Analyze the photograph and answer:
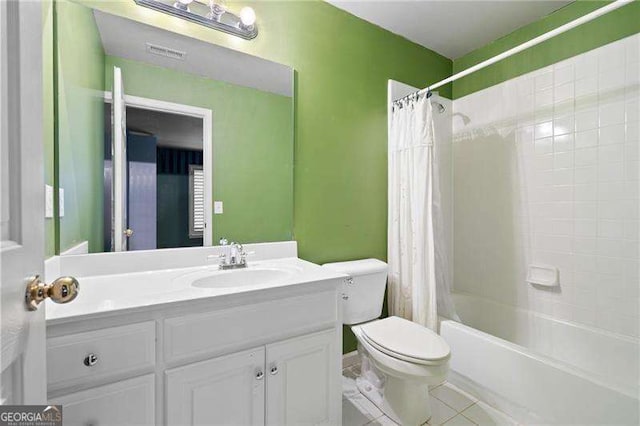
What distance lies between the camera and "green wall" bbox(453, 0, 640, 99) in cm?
168

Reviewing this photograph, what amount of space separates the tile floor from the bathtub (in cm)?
5

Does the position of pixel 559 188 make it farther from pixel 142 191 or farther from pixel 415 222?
pixel 142 191

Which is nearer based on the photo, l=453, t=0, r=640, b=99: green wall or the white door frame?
the white door frame

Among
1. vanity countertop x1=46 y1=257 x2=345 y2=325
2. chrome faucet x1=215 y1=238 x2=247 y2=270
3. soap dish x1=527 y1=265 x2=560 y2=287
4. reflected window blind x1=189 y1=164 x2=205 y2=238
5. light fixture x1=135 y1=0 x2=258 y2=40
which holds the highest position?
light fixture x1=135 y1=0 x2=258 y2=40

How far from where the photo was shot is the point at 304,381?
3.97ft

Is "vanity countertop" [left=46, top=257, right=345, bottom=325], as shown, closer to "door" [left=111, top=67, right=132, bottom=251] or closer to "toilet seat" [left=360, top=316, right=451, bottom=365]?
"door" [left=111, top=67, right=132, bottom=251]

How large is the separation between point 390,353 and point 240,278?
2.68ft

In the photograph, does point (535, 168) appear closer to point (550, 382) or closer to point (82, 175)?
point (550, 382)

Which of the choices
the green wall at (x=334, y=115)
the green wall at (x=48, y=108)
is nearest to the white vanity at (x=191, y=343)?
the green wall at (x=48, y=108)

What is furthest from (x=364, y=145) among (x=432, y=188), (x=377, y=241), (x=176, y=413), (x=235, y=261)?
(x=176, y=413)

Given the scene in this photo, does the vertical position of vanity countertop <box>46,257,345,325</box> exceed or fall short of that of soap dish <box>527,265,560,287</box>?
it exceeds it

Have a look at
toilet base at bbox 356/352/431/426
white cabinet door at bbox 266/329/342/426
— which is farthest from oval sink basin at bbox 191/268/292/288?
toilet base at bbox 356/352/431/426

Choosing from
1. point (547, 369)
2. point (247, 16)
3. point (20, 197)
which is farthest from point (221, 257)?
point (547, 369)

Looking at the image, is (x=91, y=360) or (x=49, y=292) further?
(x=91, y=360)
